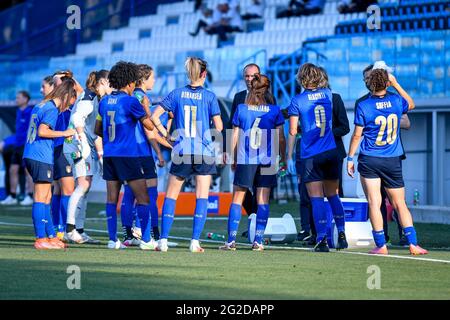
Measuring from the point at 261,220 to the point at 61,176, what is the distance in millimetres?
2519

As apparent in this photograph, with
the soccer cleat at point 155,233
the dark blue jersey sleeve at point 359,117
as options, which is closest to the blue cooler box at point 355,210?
the dark blue jersey sleeve at point 359,117

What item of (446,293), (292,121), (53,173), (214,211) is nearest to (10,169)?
(214,211)

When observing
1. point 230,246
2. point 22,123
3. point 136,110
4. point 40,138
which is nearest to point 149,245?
point 230,246

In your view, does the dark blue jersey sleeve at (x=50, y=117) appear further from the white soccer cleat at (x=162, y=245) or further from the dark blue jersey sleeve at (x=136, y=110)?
the white soccer cleat at (x=162, y=245)

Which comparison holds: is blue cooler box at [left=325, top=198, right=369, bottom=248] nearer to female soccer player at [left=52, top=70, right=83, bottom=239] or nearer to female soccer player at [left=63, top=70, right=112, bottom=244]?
female soccer player at [left=63, top=70, right=112, bottom=244]

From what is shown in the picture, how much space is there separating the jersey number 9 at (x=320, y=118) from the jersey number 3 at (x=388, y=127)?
0.66 metres

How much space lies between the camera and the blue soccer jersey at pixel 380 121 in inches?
475

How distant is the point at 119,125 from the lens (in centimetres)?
1227

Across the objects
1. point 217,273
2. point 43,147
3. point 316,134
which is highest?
point 316,134

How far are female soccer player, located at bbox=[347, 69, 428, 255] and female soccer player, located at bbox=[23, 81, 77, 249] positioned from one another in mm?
3055

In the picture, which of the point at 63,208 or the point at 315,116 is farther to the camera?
the point at 63,208

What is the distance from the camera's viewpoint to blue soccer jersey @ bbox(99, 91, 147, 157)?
1223 cm

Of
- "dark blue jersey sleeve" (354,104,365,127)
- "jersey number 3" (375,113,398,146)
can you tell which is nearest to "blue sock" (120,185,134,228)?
"dark blue jersey sleeve" (354,104,365,127)

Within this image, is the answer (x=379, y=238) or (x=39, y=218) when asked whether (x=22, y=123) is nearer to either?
(x=39, y=218)
